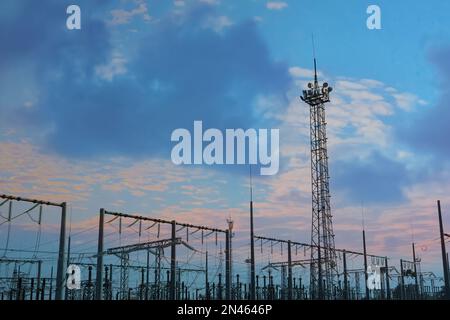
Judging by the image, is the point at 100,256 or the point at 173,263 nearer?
the point at 100,256

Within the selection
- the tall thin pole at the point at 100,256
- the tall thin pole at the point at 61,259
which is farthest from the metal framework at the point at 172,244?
the tall thin pole at the point at 61,259

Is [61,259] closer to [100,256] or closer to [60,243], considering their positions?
[60,243]

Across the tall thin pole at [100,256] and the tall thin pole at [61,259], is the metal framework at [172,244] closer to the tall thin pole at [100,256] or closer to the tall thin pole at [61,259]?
the tall thin pole at [100,256]

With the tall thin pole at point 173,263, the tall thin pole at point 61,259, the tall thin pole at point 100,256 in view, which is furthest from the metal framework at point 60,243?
the tall thin pole at point 173,263

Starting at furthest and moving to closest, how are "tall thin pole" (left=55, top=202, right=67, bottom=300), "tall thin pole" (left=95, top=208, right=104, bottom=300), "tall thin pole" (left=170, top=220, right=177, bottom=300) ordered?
"tall thin pole" (left=170, top=220, right=177, bottom=300) → "tall thin pole" (left=95, top=208, right=104, bottom=300) → "tall thin pole" (left=55, top=202, right=67, bottom=300)

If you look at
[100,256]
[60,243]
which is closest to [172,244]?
[100,256]

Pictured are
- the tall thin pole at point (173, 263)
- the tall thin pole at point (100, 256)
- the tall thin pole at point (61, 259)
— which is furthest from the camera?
the tall thin pole at point (173, 263)

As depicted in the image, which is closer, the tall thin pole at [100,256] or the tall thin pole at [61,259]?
the tall thin pole at [61,259]

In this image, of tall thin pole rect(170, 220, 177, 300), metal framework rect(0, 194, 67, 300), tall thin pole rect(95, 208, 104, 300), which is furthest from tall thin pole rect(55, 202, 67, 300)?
tall thin pole rect(170, 220, 177, 300)

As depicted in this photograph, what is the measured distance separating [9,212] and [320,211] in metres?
30.8

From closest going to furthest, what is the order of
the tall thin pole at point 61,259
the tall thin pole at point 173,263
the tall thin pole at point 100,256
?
the tall thin pole at point 61,259 → the tall thin pole at point 100,256 → the tall thin pole at point 173,263

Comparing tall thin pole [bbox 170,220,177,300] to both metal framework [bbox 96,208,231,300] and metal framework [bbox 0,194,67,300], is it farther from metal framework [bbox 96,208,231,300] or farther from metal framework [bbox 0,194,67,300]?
metal framework [bbox 0,194,67,300]
